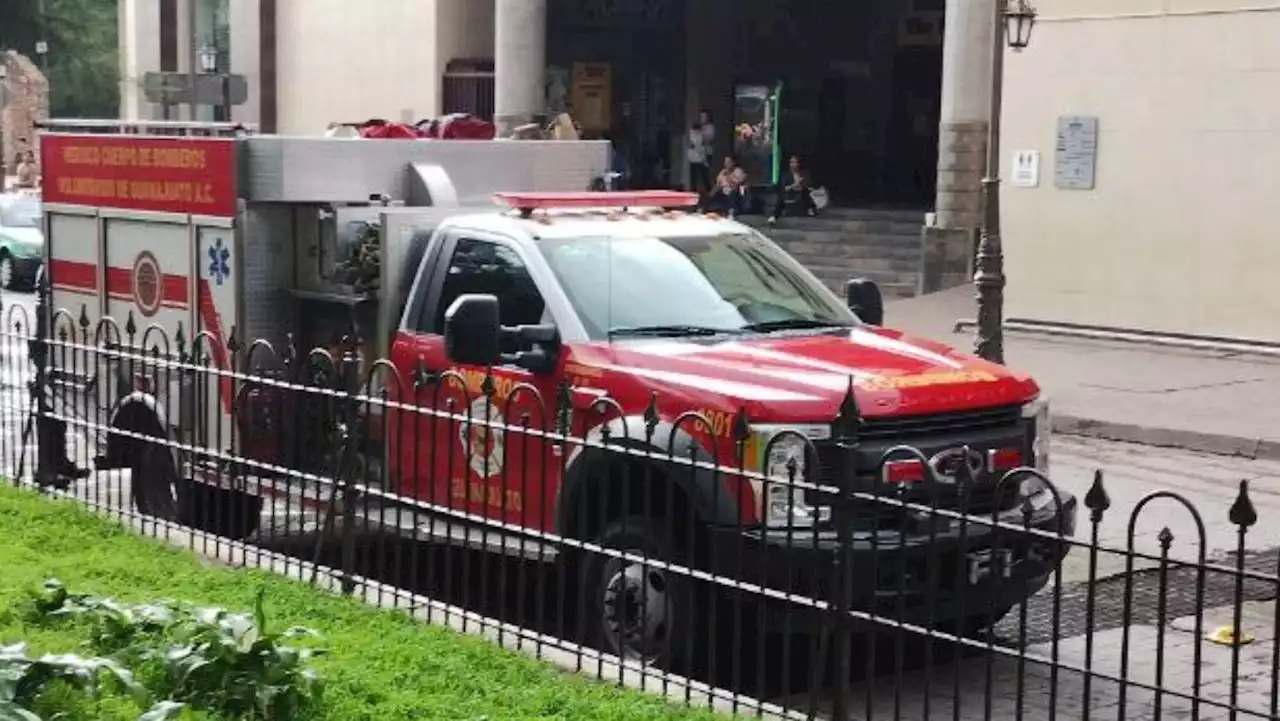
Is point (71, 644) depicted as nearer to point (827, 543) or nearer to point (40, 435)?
point (827, 543)

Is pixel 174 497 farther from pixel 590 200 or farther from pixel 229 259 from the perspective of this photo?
pixel 590 200

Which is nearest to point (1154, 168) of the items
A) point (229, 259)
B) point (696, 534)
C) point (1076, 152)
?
point (1076, 152)

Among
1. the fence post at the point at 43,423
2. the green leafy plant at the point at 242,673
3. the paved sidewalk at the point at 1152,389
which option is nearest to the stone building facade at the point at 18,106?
the paved sidewalk at the point at 1152,389

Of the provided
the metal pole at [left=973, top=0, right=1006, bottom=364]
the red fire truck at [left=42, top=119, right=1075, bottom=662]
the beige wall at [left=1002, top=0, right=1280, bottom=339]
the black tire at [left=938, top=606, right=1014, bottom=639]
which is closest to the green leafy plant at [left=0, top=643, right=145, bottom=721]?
the red fire truck at [left=42, top=119, right=1075, bottom=662]

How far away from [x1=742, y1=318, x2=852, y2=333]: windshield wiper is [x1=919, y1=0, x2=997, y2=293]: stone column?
56.4 feet

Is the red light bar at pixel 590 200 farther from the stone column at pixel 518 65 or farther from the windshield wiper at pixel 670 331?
the stone column at pixel 518 65

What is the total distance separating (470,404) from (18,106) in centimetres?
4501

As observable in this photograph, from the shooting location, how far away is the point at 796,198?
31203 millimetres

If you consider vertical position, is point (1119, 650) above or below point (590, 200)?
below

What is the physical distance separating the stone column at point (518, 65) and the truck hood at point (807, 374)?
23.8 m

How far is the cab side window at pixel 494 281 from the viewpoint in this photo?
8.38m

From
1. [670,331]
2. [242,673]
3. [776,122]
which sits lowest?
[242,673]

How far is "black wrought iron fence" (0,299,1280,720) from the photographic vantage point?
5.79 m

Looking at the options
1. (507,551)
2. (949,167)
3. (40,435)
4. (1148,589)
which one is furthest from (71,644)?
(949,167)
